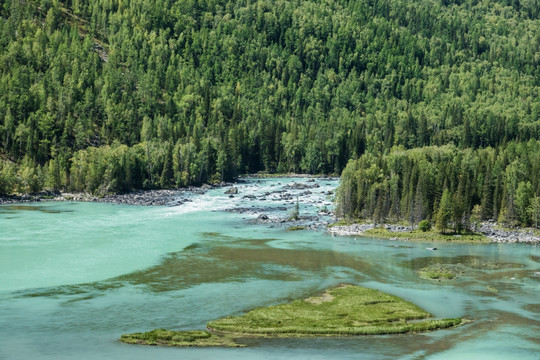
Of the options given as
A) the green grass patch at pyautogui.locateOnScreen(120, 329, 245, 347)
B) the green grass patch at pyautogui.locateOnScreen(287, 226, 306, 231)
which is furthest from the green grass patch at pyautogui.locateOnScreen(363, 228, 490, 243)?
the green grass patch at pyautogui.locateOnScreen(120, 329, 245, 347)

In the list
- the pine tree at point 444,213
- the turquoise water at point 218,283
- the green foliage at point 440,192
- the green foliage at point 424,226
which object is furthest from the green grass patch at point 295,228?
the pine tree at point 444,213

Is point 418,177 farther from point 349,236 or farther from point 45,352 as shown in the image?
point 45,352

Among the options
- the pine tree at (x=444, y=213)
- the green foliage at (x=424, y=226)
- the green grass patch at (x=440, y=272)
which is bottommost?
the green grass patch at (x=440, y=272)

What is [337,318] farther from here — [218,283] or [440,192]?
[440,192]

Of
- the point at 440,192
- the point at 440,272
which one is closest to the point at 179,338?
the point at 440,272

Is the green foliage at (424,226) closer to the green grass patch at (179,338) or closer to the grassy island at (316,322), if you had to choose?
the grassy island at (316,322)

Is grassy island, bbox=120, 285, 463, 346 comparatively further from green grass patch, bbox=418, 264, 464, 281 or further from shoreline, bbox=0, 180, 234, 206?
shoreline, bbox=0, 180, 234, 206
